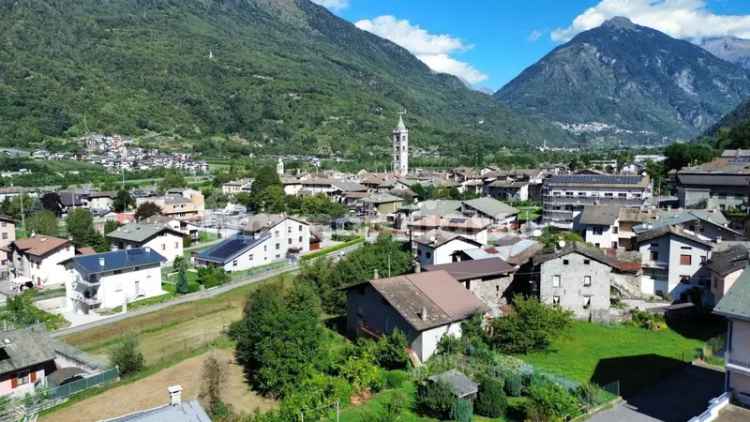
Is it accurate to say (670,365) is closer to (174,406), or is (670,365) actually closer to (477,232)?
(174,406)

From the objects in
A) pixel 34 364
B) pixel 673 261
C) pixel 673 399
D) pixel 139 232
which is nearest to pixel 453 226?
pixel 673 261

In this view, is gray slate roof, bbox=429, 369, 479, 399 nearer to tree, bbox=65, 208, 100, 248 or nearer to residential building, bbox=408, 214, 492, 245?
residential building, bbox=408, 214, 492, 245

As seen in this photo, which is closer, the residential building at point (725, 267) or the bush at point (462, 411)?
the bush at point (462, 411)

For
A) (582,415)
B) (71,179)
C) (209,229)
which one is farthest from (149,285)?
(71,179)

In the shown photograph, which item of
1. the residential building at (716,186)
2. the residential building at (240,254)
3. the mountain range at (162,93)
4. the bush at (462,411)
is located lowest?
the bush at (462,411)

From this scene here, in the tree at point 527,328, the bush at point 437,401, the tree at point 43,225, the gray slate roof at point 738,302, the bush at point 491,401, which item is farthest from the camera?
the tree at point 43,225

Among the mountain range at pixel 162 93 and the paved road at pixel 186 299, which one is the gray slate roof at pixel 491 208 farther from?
the mountain range at pixel 162 93

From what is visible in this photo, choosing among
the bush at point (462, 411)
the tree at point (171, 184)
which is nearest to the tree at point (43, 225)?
the tree at point (171, 184)
